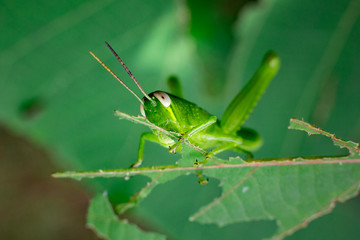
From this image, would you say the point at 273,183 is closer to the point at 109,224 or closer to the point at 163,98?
the point at 163,98

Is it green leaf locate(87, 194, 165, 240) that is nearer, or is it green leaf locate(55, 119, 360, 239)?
green leaf locate(55, 119, 360, 239)

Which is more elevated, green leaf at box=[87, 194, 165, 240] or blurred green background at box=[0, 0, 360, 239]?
blurred green background at box=[0, 0, 360, 239]

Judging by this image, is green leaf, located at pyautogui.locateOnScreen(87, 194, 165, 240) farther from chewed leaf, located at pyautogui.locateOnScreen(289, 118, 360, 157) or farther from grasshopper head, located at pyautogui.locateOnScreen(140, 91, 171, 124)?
chewed leaf, located at pyautogui.locateOnScreen(289, 118, 360, 157)

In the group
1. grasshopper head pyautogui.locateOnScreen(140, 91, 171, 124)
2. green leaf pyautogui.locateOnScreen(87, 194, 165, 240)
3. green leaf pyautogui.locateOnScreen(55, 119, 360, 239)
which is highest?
grasshopper head pyautogui.locateOnScreen(140, 91, 171, 124)

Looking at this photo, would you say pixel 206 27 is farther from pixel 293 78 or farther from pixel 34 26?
pixel 34 26

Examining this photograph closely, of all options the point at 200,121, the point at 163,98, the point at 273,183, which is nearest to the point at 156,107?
the point at 163,98

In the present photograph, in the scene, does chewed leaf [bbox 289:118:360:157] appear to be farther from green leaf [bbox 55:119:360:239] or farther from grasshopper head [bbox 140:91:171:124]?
grasshopper head [bbox 140:91:171:124]

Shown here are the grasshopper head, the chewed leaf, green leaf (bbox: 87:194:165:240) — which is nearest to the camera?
the chewed leaf

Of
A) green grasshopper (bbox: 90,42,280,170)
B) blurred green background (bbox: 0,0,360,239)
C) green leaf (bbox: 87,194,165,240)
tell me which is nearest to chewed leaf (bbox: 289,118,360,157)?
green grasshopper (bbox: 90,42,280,170)

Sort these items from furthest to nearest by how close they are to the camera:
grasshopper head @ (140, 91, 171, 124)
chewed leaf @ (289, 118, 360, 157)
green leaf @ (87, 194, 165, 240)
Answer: green leaf @ (87, 194, 165, 240) → grasshopper head @ (140, 91, 171, 124) → chewed leaf @ (289, 118, 360, 157)
